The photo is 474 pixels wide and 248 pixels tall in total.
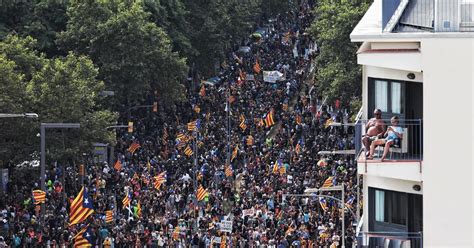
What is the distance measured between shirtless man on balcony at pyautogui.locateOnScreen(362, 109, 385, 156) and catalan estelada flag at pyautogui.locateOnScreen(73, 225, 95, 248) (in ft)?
145

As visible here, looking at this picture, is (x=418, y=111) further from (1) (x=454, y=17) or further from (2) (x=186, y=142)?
(2) (x=186, y=142)

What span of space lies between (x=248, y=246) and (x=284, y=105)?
43798 millimetres

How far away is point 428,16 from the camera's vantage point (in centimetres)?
2928

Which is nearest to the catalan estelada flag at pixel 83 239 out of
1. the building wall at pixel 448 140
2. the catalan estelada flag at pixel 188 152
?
the catalan estelada flag at pixel 188 152

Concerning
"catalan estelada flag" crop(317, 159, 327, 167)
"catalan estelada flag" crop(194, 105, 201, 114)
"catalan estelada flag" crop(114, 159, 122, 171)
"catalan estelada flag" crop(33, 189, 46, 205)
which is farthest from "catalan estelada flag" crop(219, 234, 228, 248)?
"catalan estelada flag" crop(194, 105, 201, 114)

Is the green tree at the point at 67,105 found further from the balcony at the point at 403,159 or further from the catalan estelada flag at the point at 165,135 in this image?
the balcony at the point at 403,159

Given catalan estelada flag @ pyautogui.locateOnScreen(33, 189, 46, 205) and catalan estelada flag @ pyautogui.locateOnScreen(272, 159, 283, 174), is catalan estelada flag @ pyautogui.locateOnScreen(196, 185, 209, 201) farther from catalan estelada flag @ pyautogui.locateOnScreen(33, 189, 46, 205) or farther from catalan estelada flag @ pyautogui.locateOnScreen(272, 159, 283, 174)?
catalan estelada flag @ pyautogui.locateOnScreen(33, 189, 46, 205)

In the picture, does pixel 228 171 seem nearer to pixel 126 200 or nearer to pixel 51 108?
pixel 51 108

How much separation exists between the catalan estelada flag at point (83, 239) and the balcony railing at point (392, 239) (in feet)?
140

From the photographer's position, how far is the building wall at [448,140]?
90.7 ft

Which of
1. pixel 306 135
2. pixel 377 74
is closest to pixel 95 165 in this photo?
pixel 306 135

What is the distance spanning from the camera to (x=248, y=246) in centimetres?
7944

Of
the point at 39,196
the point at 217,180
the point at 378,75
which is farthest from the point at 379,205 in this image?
the point at 217,180

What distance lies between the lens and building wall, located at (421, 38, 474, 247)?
2764 cm
